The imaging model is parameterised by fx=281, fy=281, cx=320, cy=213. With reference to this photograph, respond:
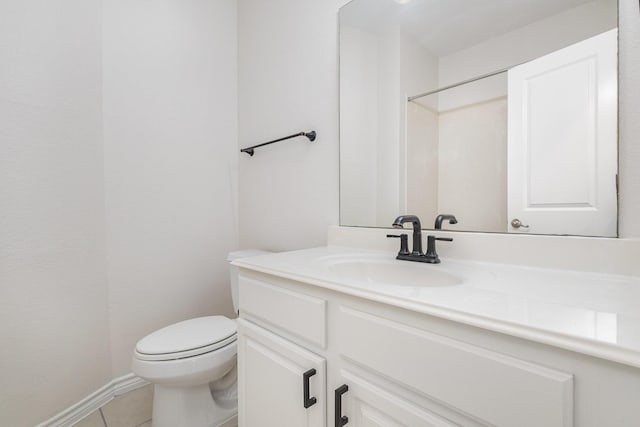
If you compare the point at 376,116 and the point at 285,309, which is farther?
the point at 376,116

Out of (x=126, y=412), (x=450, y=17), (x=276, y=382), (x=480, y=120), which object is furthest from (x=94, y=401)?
(x=450, y=17)

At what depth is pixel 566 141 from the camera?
0.79 m

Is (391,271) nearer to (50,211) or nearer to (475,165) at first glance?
(475,165)

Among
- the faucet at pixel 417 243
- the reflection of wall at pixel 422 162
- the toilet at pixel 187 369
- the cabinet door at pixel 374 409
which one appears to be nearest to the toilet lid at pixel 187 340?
the toilet at pixel 187 369

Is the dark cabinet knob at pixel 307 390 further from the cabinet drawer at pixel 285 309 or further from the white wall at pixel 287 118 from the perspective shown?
the white wall at pixel 287 118

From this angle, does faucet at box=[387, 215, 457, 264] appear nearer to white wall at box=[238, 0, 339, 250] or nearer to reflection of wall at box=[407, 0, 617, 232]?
reflection of wall at box=[407, 0, 617, 232]

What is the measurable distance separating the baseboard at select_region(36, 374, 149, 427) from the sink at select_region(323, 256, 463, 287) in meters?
1.36

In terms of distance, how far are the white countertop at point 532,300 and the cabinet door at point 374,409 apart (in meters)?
0.20

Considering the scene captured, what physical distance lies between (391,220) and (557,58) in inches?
27.6

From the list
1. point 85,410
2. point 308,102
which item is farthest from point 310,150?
point 85,410

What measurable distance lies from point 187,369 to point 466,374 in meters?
1.05

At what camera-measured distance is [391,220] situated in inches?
45.3

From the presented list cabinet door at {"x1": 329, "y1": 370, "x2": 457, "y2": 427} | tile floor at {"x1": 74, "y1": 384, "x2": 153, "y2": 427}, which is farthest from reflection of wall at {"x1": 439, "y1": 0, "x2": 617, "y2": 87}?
tile floor at {"x1": 74, "y1": 384, "x2": 153, "y2": 427}

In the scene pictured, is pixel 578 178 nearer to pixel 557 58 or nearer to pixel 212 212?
pixel 557 58
